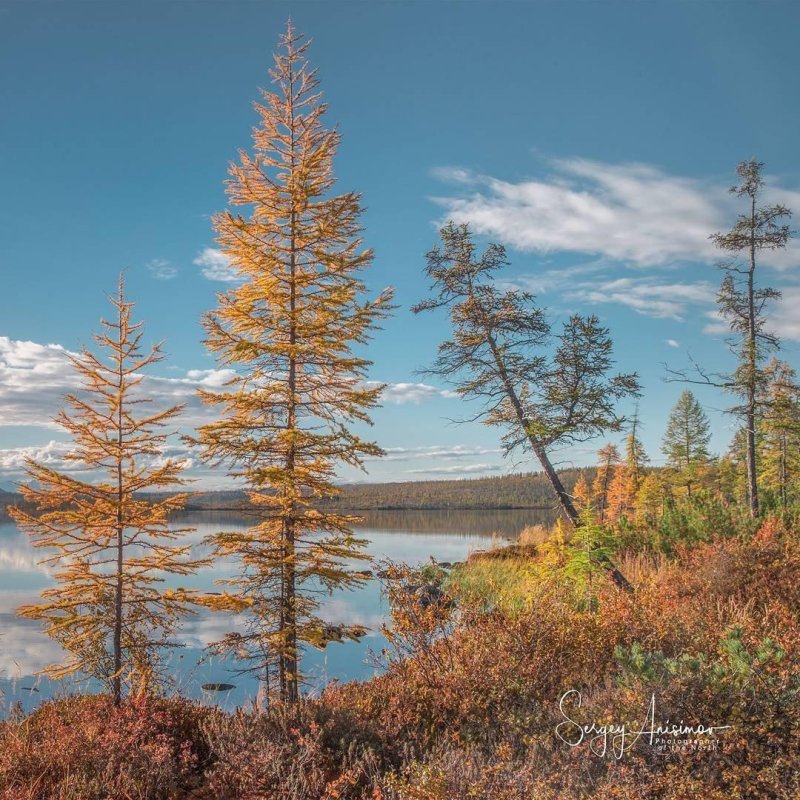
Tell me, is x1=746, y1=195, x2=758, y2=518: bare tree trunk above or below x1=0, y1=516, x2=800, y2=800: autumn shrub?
above

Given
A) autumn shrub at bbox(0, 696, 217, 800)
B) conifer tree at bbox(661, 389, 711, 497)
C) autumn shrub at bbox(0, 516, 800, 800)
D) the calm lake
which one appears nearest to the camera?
autumn shrub at bbox(0, 516, 800, 800)

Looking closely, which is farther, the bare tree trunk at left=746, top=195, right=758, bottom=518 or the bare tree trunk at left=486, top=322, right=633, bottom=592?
the bare tree trunk at left=746, top=195, right=758, bottom=518

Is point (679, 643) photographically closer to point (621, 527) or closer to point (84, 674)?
point (84, 674)

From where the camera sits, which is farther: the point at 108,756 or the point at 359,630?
the point at 359,630

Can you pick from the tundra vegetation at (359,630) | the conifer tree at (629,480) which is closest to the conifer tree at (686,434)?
the conifer tree at (629,480)

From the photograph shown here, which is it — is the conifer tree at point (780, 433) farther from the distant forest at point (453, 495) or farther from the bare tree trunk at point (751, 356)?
the distant forest at point (453, 495)

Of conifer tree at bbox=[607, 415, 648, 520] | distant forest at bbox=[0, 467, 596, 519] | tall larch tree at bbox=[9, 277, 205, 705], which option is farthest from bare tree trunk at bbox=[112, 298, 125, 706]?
distant forest at bbox=[0, 467, 596, 519]

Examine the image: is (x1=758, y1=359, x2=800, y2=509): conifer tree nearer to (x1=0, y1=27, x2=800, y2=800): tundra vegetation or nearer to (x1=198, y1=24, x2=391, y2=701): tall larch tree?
(x1=0, y1=27, x2=800, y2=800): tundra vegetation

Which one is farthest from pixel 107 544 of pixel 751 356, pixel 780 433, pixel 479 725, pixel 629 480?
pixel 629 480

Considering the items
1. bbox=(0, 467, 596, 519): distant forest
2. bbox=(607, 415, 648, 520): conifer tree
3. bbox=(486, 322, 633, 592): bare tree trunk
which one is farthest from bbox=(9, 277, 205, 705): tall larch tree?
bbox=(0, 467, 596, 519): distant forest

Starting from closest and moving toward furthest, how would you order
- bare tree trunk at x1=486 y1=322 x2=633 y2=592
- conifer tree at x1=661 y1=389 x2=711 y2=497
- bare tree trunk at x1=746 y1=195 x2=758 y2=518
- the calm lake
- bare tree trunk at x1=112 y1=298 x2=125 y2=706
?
bare tree trunk at x1=112 y1=298 x2=125 y2=706, the calm lake, bare tree trunk at x1=486 y1=322 x2=633 y2=592, bare tree trunk at x1=746 y1=195 x2=758 y2=518, conifer tree at x1=661 y1=389 x2=711 y2=497

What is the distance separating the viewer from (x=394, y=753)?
253 inches

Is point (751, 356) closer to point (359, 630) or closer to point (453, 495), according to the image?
point (359, 630)

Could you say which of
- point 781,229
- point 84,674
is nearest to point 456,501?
point 781,229
